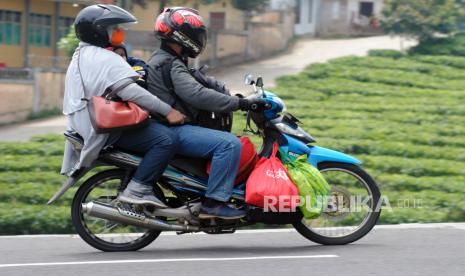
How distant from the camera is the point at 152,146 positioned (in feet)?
21.6

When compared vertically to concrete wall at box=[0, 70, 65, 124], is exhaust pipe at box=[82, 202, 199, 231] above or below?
above

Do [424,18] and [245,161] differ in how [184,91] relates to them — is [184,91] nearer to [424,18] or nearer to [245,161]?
[245,161]

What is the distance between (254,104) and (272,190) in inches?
25.5

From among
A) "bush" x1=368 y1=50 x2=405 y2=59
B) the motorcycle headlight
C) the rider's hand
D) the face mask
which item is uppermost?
the face mask

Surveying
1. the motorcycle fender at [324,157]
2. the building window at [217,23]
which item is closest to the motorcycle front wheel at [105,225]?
the motorcycle fender at [324,157]

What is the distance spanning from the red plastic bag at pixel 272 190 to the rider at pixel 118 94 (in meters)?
0.65

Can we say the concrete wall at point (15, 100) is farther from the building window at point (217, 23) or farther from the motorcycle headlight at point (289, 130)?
the motorcycle headlight at point (289, 130)

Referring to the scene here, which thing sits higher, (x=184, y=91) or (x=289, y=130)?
(x=184, y=91)

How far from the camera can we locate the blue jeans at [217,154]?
662cm

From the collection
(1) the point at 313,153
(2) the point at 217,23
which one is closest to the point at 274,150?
(1) the point at 313,153

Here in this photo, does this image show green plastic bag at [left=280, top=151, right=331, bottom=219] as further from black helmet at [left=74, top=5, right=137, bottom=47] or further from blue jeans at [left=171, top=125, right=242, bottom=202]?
black helmet at [left=74, top=5, right=137, bottom=47]

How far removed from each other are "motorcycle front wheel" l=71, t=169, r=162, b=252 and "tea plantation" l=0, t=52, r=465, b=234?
4.54ft

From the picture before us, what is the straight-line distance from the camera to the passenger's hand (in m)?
6.63

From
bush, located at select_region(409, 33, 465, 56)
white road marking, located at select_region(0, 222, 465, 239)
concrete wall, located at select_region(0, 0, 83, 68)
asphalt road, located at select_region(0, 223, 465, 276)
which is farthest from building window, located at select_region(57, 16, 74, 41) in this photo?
asphalt road, located at select_region(0, 223, 465, 276)
